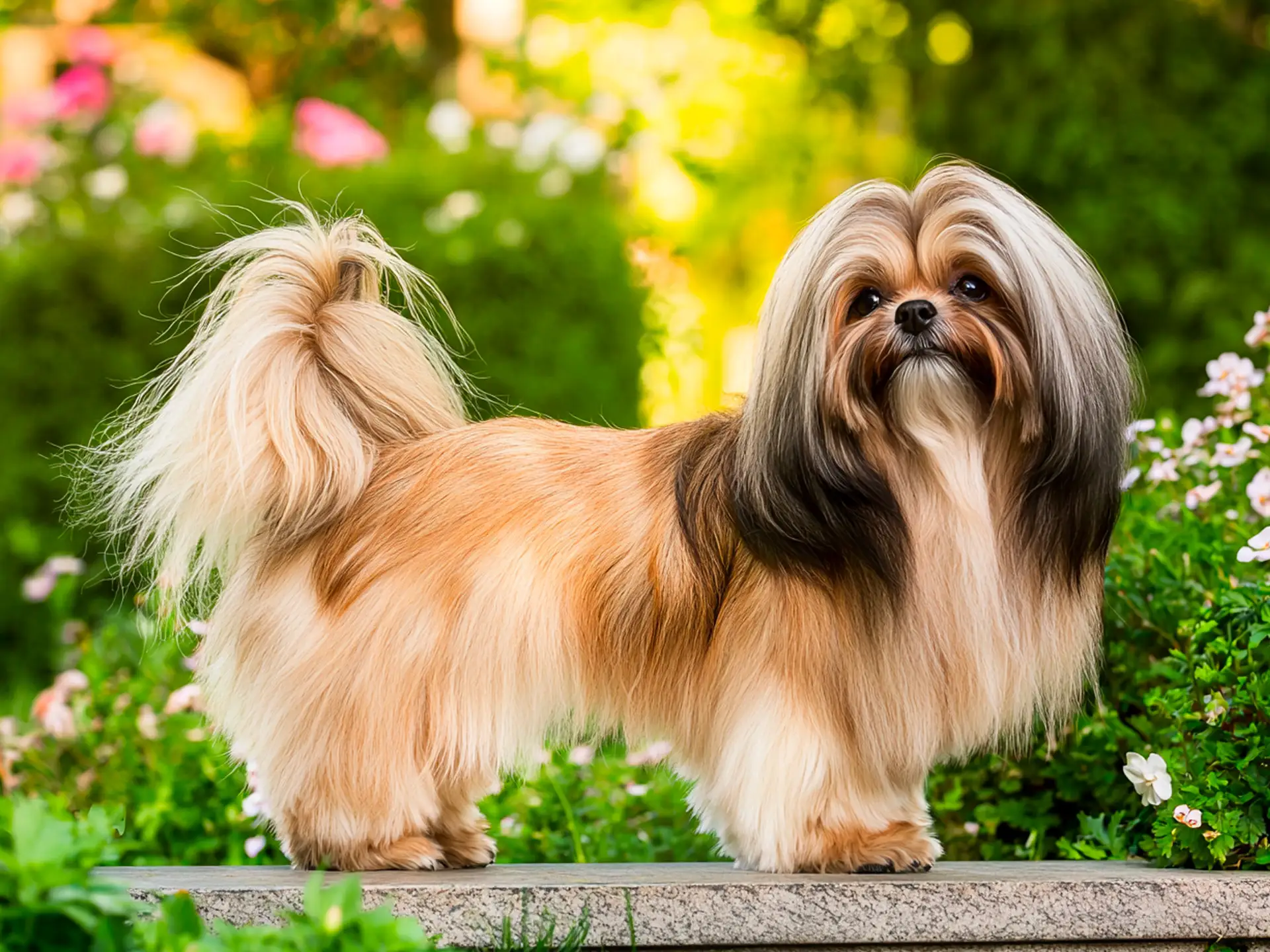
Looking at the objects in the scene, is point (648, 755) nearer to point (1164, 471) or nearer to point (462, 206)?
point (1164, 471)

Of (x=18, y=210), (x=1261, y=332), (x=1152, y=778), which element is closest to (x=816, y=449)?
(x=1152, y=778)

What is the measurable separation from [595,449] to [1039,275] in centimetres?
104

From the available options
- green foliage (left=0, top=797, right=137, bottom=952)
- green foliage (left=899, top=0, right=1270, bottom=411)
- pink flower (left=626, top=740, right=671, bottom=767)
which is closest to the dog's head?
pink flower (left=626, top=740, right=671, bottom=767)

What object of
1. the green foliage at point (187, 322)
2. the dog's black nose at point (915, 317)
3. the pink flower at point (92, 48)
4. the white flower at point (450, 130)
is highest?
the pink flower at point (92, 48)

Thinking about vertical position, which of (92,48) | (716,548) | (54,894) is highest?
(92,48)

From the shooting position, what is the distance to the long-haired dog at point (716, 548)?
3.24 meters

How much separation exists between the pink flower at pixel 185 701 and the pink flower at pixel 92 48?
17.9 feet

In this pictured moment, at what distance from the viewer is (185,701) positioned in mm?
4598

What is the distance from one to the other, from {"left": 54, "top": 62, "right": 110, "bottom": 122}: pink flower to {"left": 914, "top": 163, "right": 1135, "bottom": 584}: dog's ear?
6.73 meters

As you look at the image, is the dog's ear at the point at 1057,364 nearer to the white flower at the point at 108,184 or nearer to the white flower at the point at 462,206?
the white flower at the point at 462,206

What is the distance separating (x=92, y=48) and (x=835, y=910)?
769cm

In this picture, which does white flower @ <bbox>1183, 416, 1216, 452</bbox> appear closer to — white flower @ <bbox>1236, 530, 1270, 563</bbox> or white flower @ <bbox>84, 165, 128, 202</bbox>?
white flower @ <bbox>1236, 530, 1270, 563</bbox>

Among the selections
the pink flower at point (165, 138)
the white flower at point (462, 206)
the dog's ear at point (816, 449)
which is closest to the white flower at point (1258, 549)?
the dog's ear at point (816, 449)

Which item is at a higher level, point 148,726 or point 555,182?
point 555,182
